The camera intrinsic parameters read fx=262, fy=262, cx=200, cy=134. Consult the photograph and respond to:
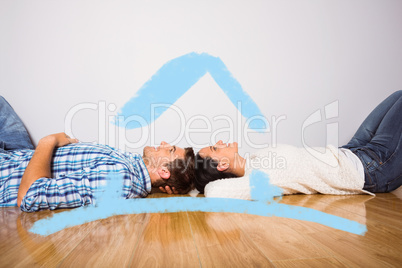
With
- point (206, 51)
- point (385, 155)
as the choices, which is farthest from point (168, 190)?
point (385, 155)

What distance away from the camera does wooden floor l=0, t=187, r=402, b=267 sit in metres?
0.71

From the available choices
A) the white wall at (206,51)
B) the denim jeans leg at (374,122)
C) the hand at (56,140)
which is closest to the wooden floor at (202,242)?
the hand at (56,140)

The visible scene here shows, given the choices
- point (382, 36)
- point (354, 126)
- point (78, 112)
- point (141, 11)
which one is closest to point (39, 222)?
point (78, 112)

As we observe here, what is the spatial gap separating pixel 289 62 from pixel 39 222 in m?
2.28

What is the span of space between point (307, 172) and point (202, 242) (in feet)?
3.39

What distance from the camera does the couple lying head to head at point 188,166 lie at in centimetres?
163

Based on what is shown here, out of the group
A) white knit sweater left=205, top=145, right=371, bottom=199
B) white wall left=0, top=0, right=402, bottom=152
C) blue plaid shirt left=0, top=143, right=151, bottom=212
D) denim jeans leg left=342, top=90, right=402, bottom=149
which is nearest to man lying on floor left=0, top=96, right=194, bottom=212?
blue plaid shirt left=0, top=143, right=151, bottom=212

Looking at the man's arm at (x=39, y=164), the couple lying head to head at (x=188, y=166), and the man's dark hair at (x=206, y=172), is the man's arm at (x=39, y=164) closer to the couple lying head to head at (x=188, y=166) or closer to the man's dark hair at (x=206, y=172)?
the couple lying head to head at (x=188, y=166)

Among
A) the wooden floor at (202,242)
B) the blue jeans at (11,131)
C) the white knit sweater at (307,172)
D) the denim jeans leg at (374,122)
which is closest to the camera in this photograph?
the wooden floor at (202,242)

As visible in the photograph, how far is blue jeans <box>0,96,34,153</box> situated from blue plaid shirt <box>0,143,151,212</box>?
0.34 metres

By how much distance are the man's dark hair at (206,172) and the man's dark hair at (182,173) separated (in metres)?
0.04

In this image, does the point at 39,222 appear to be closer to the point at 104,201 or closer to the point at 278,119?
the point at 104,201

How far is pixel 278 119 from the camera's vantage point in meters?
2.43

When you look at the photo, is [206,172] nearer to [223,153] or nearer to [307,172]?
[223,153]
